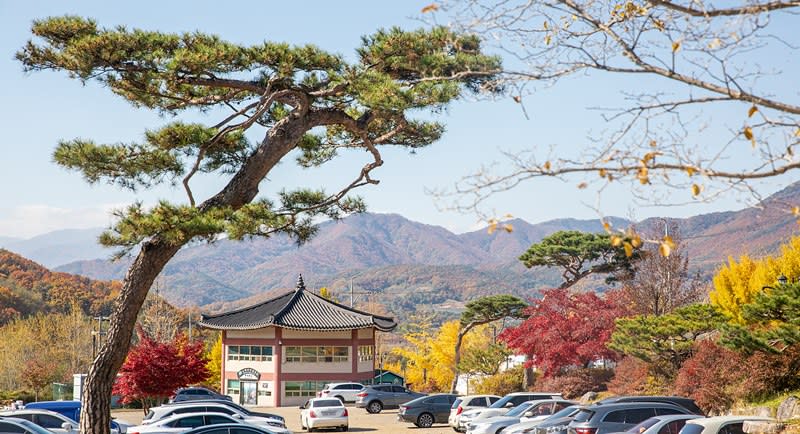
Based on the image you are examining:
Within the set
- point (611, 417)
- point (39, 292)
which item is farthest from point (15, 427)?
point (39, 292)

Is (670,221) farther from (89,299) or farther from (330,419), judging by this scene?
(89,299)

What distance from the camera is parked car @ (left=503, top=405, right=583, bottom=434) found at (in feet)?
66.6

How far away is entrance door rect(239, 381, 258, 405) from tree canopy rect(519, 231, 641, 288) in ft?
61.4

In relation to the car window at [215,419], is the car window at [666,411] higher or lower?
higher

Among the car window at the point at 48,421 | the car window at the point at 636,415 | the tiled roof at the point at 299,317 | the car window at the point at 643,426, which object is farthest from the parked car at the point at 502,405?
the tiled roof at the point at 299,317

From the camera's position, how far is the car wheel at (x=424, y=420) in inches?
1250

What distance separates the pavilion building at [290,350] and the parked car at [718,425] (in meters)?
37.3

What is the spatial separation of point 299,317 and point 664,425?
3690 centimetres

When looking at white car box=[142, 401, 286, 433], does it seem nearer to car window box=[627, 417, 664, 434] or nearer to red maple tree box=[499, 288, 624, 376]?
car window box=[627, 417, 664, 434]

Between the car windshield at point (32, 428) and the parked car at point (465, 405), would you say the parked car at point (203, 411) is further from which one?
the parked car at point (465, 405)

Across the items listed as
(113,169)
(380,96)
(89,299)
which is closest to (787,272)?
Answer: (380,96)

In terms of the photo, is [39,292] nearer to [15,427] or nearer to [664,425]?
[15,427]

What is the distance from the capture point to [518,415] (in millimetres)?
24750

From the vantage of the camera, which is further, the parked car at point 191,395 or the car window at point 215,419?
the parked car at point 191,395
